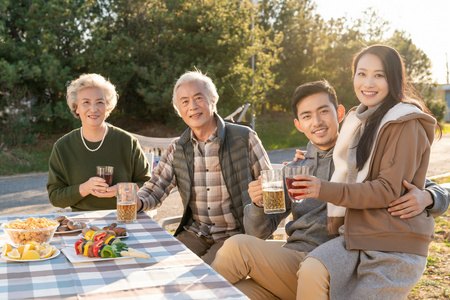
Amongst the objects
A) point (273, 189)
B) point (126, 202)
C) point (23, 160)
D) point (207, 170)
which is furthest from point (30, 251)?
point (23, 160)

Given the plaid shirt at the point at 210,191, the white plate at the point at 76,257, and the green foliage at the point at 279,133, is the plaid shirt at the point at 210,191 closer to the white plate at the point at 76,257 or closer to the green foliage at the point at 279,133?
the white plate at the point at 76,257

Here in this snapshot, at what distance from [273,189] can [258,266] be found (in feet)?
1.56

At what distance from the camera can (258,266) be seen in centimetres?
267

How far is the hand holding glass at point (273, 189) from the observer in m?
2.42

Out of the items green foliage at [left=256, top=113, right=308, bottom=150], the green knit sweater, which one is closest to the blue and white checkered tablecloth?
the green knit sweater

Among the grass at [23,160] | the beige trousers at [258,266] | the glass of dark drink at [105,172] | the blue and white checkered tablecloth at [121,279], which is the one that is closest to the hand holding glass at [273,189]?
the beige trousers at [258,266]

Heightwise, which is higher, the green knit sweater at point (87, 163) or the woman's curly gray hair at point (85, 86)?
the woman's curly gray hair at point (85, 86)

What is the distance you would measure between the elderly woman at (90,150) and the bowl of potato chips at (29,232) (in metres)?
1.43

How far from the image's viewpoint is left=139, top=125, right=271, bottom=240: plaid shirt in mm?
3453

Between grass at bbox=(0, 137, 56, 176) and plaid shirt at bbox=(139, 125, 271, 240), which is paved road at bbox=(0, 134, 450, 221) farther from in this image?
plaid shirt at bbox=(139, 125, 271, 240)

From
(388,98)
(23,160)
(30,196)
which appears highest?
(388,98)

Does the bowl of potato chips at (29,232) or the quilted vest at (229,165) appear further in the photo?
the quilted vest at (229,165)

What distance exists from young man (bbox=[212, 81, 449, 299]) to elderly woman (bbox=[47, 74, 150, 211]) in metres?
1.39

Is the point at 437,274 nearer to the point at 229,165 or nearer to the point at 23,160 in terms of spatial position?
the point at 229,165
